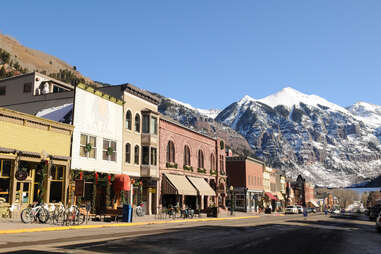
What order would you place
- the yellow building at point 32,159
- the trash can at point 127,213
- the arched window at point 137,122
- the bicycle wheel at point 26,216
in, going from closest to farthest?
1. the bicycle wheel at point 26,216
2. the yellow building at point 32,159
3. the trash can at point 127,213
4. the arched window at point 137,122

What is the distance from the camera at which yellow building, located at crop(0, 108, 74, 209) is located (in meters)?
24.7

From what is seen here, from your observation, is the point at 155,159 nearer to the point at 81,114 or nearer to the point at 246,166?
Answer: the point at 81,114

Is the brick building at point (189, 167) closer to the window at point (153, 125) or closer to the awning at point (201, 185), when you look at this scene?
the awning at point (201, 185)

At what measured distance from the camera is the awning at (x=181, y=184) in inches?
1678

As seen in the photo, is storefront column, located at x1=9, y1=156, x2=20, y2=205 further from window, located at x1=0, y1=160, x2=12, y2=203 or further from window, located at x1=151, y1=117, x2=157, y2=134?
window, located at x1=151, y1=117, x2=157, y2=134

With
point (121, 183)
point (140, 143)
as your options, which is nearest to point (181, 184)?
point (140, 143)

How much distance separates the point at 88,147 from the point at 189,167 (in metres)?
19.7

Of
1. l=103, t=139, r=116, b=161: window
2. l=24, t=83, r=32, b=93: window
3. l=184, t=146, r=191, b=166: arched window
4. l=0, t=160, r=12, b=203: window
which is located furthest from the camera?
l=184, t=146, r=191, b=166: arched window

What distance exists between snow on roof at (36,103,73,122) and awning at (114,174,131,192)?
→ 742 centimetres

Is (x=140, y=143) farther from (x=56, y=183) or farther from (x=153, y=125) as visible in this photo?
(x=56, y=183)

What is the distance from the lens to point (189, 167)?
49406 mm

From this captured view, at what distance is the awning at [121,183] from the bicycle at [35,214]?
10972 mm

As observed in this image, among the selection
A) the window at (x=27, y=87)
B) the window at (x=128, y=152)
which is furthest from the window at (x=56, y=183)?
the window at (x=27, y=87)

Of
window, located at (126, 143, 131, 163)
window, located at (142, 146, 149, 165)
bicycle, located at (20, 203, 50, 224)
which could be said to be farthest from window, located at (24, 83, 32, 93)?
bicycle, located at (20, 203, 50, 224)
